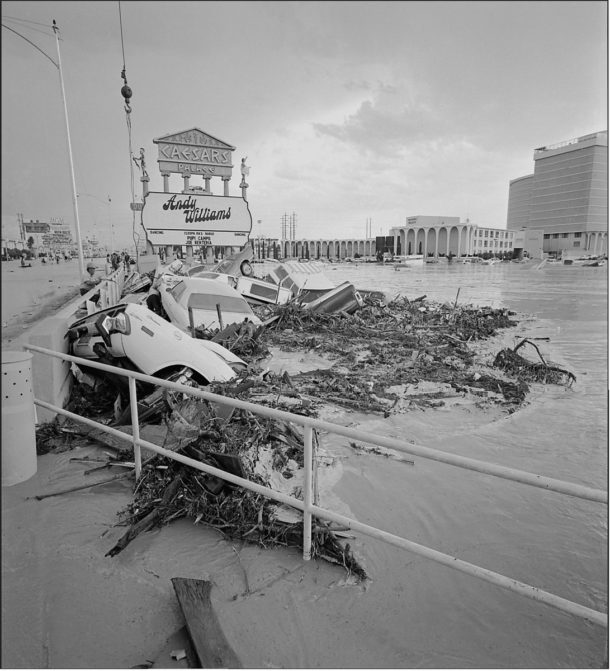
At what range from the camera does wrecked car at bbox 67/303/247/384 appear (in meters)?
6.31

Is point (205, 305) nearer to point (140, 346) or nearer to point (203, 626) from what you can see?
point (140, 346)

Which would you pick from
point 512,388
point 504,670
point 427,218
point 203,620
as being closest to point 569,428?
point 512,388

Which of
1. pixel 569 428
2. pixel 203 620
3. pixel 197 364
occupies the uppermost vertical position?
pixel 197 364

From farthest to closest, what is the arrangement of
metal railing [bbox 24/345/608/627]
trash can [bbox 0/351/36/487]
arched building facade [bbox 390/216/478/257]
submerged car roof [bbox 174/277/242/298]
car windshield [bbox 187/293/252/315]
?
1. arched building facade [bbox 390/216/478/257]
2. submerged car roof [bbox 174/277/242/298]
3. car windshield [bbox 187/293/252/315]
4. trash can [bbox 0/351/36/487]
5. metal railing [bbox 24/345/608/627]

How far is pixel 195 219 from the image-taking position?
20.4 meters

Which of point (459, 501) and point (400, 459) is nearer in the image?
point (459, 501)

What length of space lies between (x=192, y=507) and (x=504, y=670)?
250 centimetres

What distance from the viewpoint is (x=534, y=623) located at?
3.16 metres

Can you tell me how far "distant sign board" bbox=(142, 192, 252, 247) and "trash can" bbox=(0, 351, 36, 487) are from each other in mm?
18256

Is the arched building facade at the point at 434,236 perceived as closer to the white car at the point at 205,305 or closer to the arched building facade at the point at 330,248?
the arched building facade at the point at 330,248

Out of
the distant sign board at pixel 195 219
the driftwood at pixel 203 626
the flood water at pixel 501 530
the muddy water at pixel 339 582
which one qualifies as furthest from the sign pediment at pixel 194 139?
the driftwood at pixel 203 626

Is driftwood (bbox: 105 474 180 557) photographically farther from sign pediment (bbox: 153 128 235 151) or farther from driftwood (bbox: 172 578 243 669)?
sign pediment (bbox: 153 128 235 151)

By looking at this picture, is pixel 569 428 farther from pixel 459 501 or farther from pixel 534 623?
pixel 534 623

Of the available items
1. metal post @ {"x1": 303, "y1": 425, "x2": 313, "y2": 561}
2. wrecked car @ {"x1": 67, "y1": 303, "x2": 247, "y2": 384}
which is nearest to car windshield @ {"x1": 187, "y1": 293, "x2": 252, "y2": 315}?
wrecked car @ {"x1": 67, "y1": 303, "x2": 247, "y2": 384}
